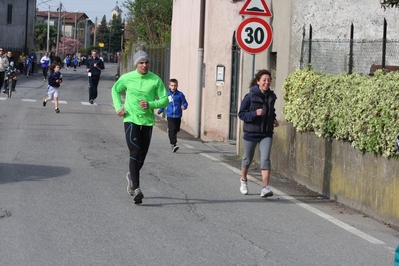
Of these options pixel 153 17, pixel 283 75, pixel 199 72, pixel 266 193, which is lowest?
pixel 266 193

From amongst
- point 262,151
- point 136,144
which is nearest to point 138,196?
point 136,144

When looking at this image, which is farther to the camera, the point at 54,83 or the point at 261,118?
the point at 54,83

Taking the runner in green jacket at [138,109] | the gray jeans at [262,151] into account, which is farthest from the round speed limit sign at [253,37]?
the runner in green jacket at [138,109]

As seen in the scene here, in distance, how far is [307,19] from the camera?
1531cm

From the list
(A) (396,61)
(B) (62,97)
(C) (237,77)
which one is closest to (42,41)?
(B) (62,97)

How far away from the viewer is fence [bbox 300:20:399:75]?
A: 12570 mm

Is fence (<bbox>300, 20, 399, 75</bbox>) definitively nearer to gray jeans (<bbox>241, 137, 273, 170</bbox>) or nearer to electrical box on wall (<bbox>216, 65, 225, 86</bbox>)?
gray jeans (<bbox>241, 137, 273, 170</bbox>)

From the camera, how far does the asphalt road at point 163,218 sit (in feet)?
25.4

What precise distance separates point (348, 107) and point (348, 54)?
1978mm

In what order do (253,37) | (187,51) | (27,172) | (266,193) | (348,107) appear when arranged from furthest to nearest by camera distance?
(187,51), (253,37), (27,172), (348,107), (266,193)

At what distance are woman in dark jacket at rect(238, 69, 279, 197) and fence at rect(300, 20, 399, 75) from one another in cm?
169

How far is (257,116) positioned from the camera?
11.5 metres

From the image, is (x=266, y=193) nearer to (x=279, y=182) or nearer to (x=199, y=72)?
(x=279, y=182)

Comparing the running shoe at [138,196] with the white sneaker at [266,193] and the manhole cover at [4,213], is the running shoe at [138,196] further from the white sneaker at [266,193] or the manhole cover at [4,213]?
the white sneaker at [266,193]
